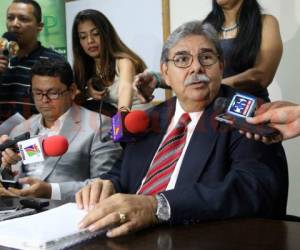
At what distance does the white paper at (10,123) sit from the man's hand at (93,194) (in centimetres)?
143

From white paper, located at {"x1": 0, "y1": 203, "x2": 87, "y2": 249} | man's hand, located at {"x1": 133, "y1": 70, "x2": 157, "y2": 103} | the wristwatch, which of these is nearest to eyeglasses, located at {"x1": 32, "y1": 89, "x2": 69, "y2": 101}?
man's hand, located at {"x1": 133, "y1": 70, "x2": 157, "y2": 103}

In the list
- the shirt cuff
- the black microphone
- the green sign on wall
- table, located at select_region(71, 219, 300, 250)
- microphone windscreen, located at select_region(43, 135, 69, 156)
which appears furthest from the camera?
the green sign on wall

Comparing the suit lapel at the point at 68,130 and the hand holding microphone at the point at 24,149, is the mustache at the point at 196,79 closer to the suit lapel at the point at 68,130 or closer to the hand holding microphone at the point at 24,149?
the hand holding microphone at the point at 24,149

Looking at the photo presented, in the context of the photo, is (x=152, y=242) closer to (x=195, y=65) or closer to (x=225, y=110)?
(x=225, y=110)

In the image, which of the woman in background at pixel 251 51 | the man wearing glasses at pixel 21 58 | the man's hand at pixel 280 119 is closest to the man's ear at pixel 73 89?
the man wearing glasses at pixel 21 58

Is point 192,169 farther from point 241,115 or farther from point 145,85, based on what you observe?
point 145,85

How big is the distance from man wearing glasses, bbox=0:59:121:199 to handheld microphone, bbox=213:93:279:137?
1042 mm

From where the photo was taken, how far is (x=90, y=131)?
218 cm

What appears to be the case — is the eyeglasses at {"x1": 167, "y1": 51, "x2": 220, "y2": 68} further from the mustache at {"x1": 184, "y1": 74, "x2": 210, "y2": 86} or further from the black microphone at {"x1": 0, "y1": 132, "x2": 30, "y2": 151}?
the black microphone at {"x1": 0, "y1": 132, "x2": 30, "y2": 151}

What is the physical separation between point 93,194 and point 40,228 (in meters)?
0.26

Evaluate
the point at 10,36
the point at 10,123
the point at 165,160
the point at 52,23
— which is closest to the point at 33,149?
the point at 165,160

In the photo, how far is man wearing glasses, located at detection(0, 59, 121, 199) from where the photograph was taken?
6.99 feet

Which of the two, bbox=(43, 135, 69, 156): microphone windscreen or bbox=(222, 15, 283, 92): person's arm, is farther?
bbox=(222, 15, 283, 92): person's arm

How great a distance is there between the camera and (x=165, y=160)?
1527 mm
